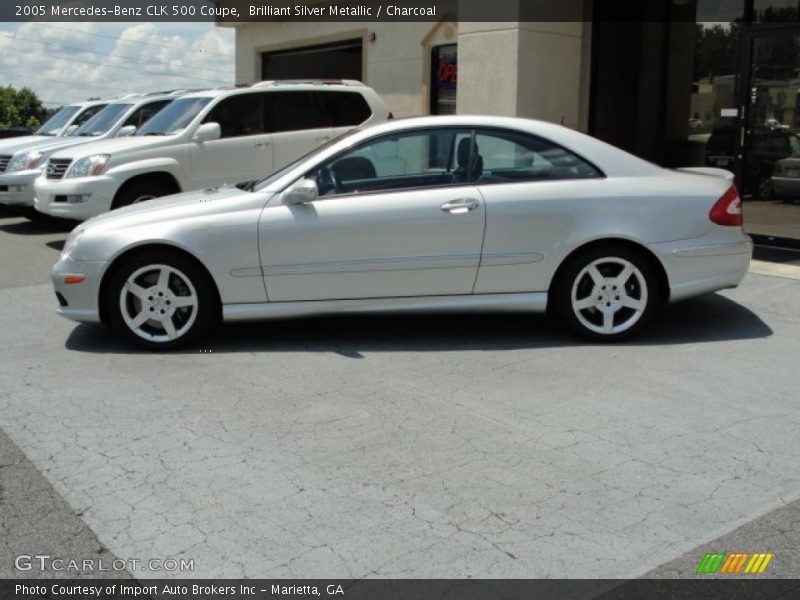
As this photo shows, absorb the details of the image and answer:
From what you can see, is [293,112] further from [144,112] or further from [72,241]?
[72,241]

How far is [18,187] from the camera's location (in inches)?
510

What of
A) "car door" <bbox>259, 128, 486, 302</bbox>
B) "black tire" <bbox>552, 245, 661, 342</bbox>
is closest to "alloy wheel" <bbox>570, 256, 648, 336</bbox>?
"black tire" <bbox>552, 245, 661, 342</bbox>

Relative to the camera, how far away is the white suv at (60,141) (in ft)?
42.4

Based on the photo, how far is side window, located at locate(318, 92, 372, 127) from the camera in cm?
1177

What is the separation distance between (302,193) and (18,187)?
8.57 meters

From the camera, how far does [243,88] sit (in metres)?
11.4

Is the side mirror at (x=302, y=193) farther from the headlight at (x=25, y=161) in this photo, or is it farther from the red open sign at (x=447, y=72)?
the red open sign at (x=447, y=72)

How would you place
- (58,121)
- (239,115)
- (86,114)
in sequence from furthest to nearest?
(58,121) → (86,114) → (239,115)

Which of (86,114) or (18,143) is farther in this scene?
(86,114)

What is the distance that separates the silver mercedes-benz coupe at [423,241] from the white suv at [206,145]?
15.5 ft

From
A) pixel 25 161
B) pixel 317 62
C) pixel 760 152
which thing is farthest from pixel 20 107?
pixel 760 152

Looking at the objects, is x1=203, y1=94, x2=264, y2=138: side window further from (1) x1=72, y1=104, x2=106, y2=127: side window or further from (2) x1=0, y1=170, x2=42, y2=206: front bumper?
(1) x1=72, y1=104, x2=106, y2=127: side window

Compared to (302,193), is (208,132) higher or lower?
higher

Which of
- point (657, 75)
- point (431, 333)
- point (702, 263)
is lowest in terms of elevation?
point (431, 333)
